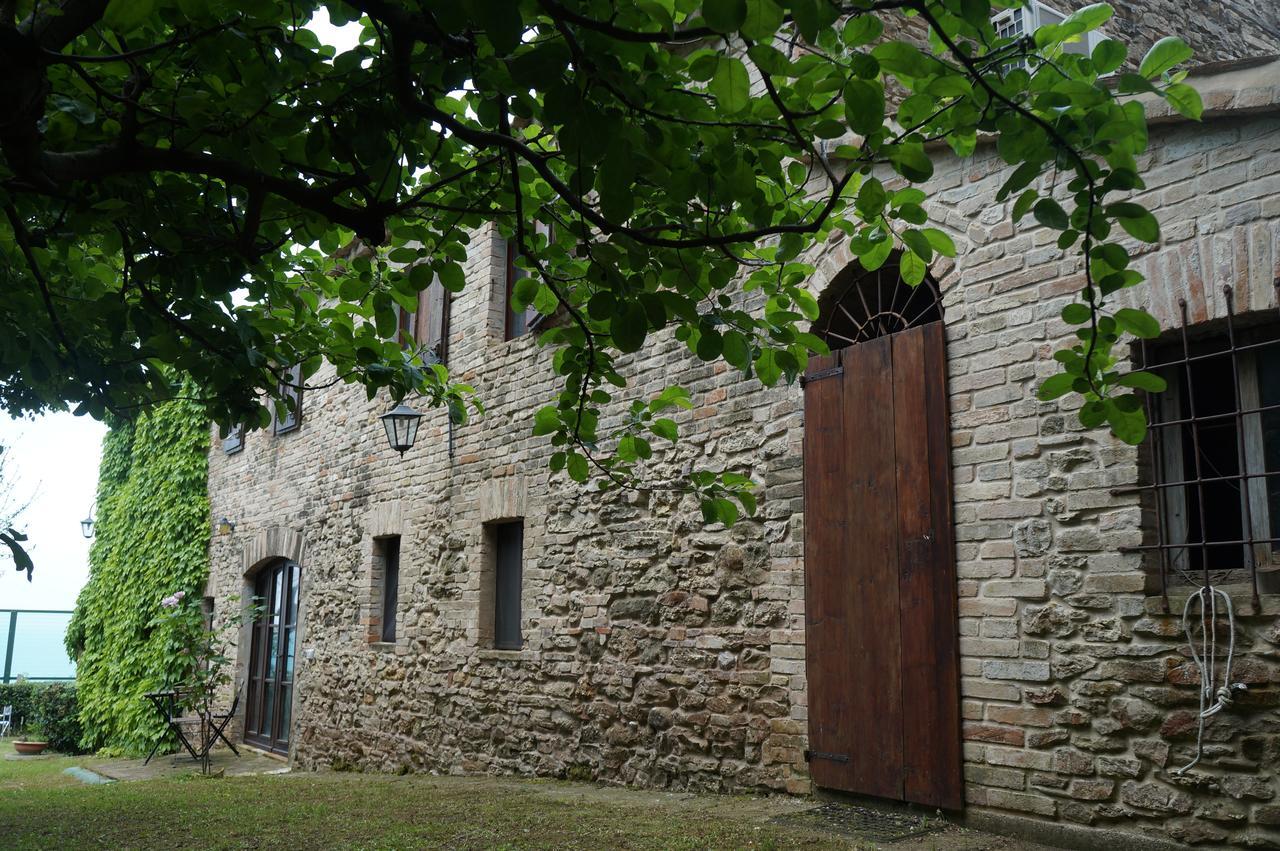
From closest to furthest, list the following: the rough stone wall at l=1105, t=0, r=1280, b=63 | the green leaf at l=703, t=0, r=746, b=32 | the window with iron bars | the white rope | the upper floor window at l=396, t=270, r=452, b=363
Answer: the green leaf at l=703, t=0, r=746, b=32 < the white rope < the window with iron bars < the rough stone wall at l=1105, t=0, r=1280, b=63 < the upper floor window at l=396, t=270, r=452, b=363

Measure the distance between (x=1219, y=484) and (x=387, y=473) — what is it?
751 centimetres

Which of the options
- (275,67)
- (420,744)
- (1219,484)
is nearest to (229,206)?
(275,67)

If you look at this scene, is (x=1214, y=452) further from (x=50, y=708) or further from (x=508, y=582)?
(x=50, y=708)

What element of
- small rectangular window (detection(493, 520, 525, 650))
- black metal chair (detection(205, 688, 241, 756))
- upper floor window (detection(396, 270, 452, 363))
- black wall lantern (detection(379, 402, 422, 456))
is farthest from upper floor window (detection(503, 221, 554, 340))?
black metal chair (detection(205, 688, 241, 756))

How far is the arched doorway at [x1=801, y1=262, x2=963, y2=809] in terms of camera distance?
4.71 m

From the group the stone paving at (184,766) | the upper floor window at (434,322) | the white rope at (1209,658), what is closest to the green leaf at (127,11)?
the white rope at (1209,658)

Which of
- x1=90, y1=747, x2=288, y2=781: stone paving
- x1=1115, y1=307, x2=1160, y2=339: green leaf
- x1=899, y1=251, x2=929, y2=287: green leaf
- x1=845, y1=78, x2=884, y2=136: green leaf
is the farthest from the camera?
x1=90, y1=747, x2=288, y2=781: stone paving

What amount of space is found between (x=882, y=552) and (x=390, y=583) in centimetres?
611

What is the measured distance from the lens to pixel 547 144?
159 inches

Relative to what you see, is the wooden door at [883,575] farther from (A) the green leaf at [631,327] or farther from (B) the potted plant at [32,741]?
(B) the potted plant at [32,741]

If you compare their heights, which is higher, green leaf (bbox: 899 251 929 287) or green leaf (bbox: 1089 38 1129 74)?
green leaf (bbox: 1089 38 1129 74)

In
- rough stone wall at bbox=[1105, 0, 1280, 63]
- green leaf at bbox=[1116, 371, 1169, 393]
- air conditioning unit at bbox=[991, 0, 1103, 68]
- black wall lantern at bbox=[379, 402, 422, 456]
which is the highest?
rough stone wall at bbox=[1105, 0, 1280, 63]

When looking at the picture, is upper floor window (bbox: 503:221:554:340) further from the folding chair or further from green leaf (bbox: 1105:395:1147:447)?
green leaf (bbox: 1105:395:1147:447)

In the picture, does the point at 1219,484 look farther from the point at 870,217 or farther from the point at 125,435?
the point at 125,435
